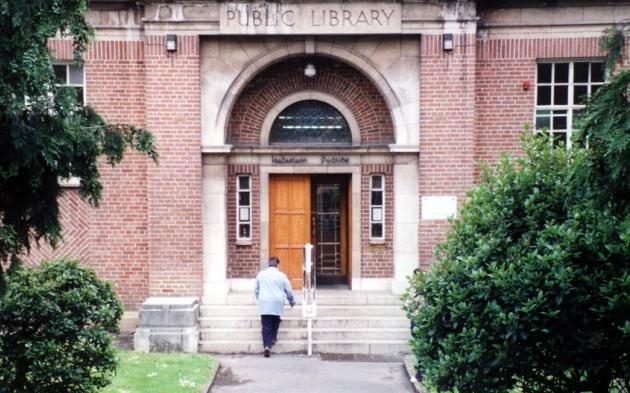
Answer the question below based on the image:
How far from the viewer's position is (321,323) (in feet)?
42.5

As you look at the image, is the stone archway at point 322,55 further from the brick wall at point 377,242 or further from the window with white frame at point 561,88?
the window with white frame at point 561,88

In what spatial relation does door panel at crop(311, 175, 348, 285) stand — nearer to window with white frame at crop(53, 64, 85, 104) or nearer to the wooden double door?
the wooden double door

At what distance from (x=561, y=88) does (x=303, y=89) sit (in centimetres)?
516

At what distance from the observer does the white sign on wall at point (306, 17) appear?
13062 millimetres

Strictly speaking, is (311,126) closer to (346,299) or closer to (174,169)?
(174,169)

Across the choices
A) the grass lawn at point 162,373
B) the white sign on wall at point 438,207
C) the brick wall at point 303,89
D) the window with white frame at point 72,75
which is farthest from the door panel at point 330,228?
the window with white frame at point 72,75

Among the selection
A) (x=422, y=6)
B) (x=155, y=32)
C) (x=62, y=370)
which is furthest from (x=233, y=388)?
(x=422, y=6)

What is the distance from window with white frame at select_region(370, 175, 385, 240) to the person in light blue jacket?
263 centimetres

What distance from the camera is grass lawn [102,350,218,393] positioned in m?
9.69

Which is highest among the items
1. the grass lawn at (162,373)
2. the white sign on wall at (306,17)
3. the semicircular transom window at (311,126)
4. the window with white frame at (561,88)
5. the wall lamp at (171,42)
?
the white sign on wall at (306,17)

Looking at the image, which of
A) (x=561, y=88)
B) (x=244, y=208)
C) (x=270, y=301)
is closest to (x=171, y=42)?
(x=244, y=208)

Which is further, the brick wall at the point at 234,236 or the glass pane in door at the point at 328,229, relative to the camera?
the glass pane in door at the point at 328,229

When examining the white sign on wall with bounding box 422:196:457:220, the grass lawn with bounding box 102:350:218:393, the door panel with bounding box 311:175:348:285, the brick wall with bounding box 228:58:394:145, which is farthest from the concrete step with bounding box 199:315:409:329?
the brick wall with bounding box 228:58:394:145

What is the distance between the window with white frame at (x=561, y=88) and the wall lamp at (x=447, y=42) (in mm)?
1946
